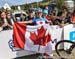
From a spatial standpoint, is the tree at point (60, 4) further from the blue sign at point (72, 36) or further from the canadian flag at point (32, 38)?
the canadian flag at point (32, 38)

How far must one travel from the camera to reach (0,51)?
10.1m

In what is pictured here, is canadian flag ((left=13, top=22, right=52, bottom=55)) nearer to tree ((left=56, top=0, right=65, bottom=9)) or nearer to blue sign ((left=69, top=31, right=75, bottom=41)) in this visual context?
A: blue sign ((left=69, top=31, right=75, bottom=41))

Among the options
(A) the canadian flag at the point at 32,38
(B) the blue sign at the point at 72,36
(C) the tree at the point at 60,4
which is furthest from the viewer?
(C) the tree at the point at 60,4

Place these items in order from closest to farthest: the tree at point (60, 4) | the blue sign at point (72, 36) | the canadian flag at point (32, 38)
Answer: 1. the canadian flag at point (32, 38)
2. the blue sign at point (72, 36)
3. the tree at point (60, 4)

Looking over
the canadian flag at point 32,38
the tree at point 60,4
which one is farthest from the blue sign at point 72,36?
the tree at point 60,4

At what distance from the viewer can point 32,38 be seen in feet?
34.8

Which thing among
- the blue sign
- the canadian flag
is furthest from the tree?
the canadian flag

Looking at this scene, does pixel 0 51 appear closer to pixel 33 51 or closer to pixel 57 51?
pixel 33 51

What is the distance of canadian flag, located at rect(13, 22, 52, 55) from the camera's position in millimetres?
10508

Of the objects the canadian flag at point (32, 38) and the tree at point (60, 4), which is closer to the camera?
the canadian flag at point (32, 38)

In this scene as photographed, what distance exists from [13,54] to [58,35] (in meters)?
2.39

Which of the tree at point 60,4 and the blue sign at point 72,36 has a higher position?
the blue sign at point 72,36

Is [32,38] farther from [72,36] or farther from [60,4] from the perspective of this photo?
[60,4]

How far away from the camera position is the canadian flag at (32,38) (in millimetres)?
10508
